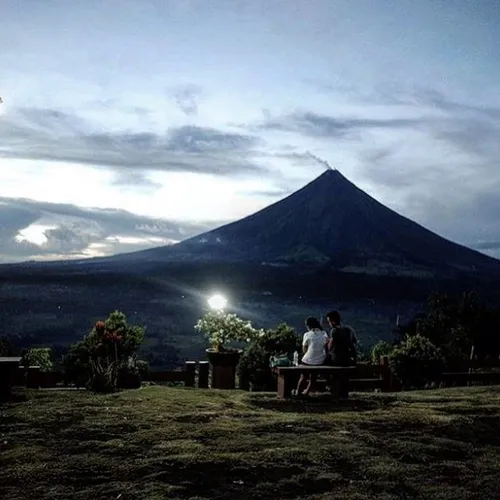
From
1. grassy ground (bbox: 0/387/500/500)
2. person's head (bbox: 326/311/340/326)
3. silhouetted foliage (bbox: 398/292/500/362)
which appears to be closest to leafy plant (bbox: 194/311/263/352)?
person's head (bbox: 326/311/340/326)

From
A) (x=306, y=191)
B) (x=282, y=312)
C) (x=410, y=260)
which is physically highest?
(x=306, y=191)

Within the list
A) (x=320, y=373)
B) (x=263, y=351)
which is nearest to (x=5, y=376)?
(x=320, y=373)

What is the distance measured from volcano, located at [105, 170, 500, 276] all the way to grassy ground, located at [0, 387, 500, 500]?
5655 inches

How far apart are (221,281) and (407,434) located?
13726 centimetres

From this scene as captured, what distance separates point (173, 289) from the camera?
14725 cm

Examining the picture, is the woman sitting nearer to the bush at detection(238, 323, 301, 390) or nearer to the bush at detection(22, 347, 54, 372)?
the bush at detection(238, 323, 301, 390)

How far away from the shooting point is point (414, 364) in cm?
1666

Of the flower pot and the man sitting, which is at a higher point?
the man sitting

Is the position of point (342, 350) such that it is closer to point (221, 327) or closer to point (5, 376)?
point (221, 327)

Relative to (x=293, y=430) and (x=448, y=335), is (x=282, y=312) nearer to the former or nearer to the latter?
(x=448, y=335)

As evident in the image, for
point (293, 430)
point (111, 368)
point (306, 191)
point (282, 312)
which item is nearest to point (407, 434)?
point (293, 430)

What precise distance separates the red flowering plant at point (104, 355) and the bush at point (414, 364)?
669cm

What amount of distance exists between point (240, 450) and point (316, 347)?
16.8 feet

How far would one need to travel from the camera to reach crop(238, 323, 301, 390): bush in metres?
17.2
